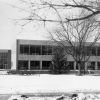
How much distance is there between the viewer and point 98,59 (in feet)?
198

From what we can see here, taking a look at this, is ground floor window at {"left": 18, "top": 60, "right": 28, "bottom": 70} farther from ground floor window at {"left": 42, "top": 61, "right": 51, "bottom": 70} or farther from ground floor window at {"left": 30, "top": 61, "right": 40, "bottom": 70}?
ground floor window at {"left": 42, "top": 61, "right": 51, "bottom": 70}

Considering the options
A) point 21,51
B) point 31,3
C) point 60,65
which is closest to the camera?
point 31,3

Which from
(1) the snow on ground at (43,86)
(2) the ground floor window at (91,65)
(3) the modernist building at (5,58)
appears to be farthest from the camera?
→ (3) the modernist building at (5,58)

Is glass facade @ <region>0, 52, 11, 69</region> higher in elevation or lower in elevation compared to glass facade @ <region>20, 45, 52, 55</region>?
lower

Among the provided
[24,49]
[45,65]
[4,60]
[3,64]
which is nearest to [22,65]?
[24,49]

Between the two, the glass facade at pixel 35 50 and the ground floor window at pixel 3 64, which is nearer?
the glass facade at pixel 35 50

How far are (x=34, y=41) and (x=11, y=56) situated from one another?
731cm

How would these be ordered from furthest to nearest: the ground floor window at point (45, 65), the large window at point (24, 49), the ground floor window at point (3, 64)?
the ground floor window at point (3, 64), the large window at point (24, 49), the ground floor window at point (45, 65)

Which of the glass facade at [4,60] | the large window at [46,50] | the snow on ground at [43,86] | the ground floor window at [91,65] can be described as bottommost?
the snow on ground at [43,86]

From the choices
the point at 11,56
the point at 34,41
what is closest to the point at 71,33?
the point at 34,41

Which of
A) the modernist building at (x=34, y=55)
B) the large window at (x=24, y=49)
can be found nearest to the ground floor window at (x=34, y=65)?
the modernist building at (x=34, y=55)

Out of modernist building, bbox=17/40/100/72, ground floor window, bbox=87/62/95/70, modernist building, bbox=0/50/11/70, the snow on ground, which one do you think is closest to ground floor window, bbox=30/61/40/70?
modernist building, bbox=17/40/100/72

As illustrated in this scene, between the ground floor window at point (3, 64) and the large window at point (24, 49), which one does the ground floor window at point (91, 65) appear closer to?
the large window at point (24, 49)

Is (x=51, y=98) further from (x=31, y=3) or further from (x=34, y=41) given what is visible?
(x=34, y=41)
